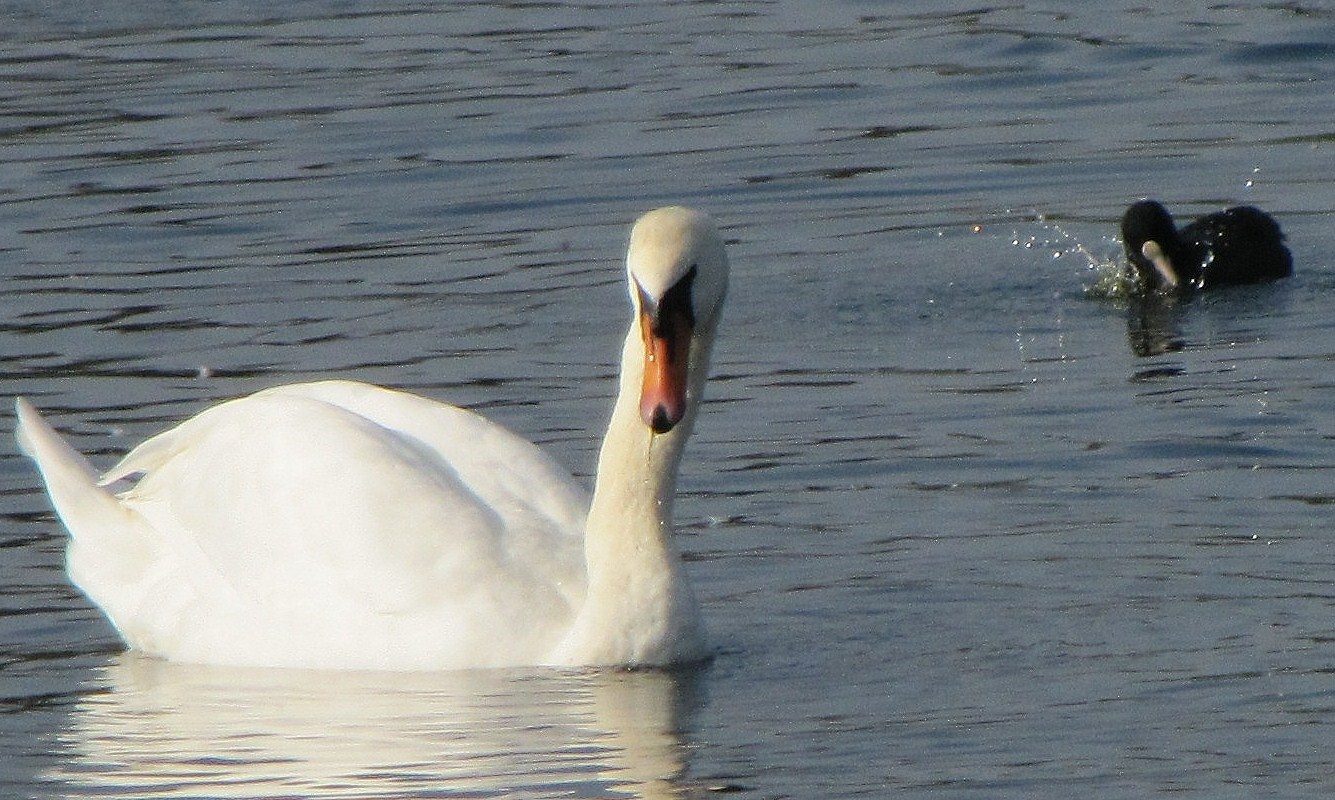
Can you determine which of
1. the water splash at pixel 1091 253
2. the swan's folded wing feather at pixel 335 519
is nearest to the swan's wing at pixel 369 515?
the swan's folded wing feather at pixel 335 519

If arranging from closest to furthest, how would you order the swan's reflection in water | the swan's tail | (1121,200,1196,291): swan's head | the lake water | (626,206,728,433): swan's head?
the swan's reflection in water, the lake water, (626,206,728,433): swan's head, the swan's tail, (1121,200,1196,291): swan's head

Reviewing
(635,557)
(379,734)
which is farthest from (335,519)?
(379,734)

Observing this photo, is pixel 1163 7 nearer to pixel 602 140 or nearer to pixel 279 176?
pixel 602 140

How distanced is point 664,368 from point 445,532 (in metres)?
0.85

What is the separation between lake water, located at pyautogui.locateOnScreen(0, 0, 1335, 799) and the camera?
7215 mm

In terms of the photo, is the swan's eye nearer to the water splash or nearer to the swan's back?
the swan's back

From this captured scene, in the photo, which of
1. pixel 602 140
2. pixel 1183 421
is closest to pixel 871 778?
pixel 1183 421

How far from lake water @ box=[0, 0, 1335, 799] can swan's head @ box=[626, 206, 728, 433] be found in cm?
79

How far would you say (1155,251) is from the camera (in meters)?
13.1

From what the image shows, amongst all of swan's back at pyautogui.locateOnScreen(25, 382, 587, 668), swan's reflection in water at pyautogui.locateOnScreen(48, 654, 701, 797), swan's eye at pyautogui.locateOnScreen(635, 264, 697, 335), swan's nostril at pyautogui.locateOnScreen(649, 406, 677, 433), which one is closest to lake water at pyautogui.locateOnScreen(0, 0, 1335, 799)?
swan's reflection in water at pyautogui.locateOnScreen(48, 654, 701, 797)

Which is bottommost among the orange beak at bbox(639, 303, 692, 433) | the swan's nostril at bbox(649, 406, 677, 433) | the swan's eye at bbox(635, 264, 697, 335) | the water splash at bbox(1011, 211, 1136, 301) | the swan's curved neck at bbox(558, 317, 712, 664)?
the water splash at bbox(1011, 211, 1136, 301)

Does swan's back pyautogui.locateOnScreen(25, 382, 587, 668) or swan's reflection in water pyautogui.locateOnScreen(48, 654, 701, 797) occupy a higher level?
swan's back pyautogui.locateOnScreen(25, 382, 587, 668)

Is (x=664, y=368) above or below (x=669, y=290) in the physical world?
below

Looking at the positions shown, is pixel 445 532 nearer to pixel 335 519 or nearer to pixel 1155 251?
pixel 335 519
